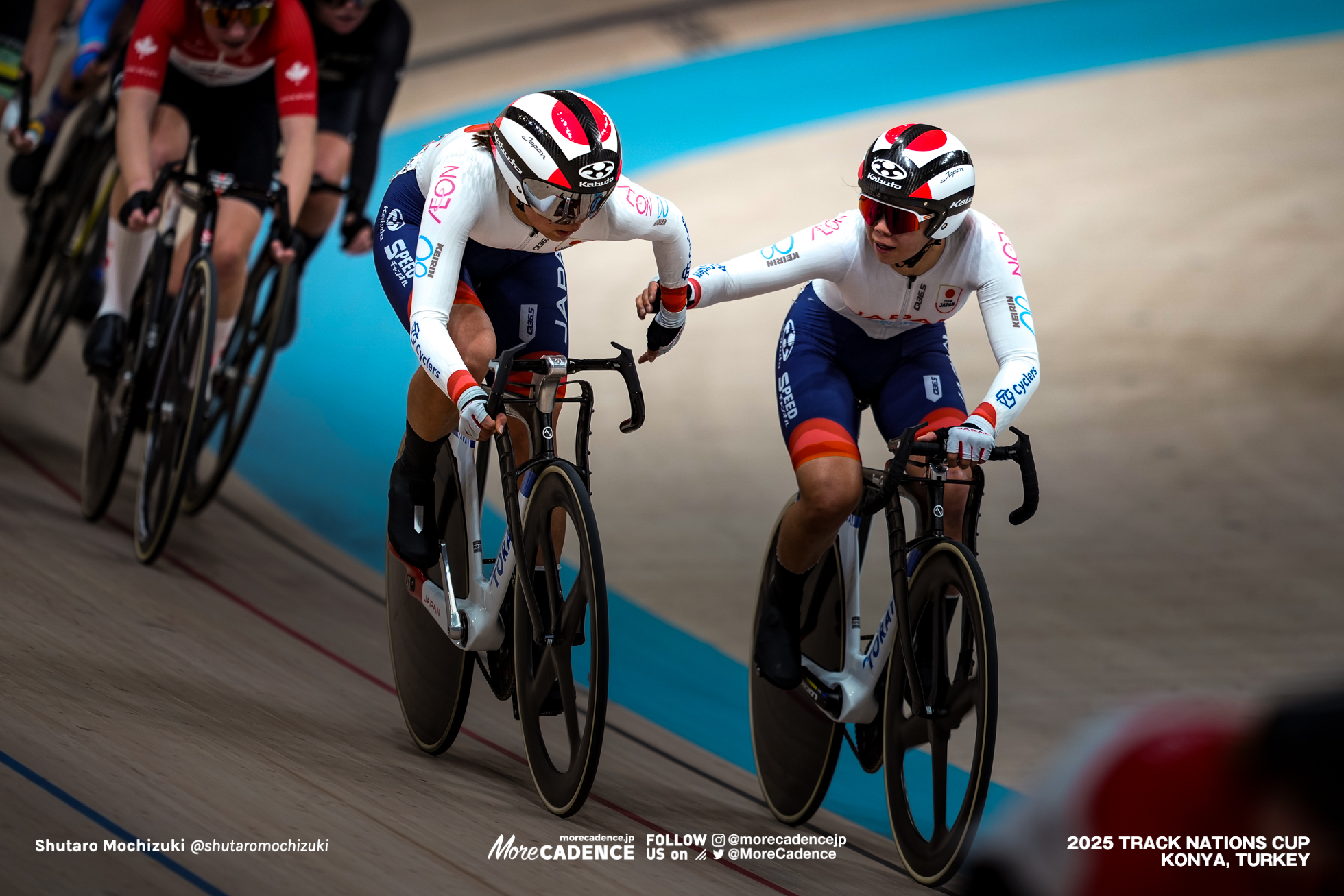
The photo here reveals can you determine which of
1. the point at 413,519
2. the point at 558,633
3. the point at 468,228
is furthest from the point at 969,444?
the point at 413,519

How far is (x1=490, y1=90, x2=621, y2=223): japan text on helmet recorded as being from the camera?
2.92m

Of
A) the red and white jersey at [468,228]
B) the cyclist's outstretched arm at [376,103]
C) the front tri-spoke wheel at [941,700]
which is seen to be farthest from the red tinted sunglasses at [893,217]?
the cyclist's outstretched arm at [376,103]

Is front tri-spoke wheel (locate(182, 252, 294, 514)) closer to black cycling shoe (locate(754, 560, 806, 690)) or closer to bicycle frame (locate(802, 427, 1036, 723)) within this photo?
black cycling shoe (locate(754, 560, 806, 690))

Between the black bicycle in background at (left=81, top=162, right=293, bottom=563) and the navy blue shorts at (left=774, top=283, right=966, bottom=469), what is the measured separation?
1.75 metres

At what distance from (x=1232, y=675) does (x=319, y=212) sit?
343cm

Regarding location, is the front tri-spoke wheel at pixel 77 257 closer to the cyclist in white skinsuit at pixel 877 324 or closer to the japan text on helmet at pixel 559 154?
the japan text on helmet at pixel 559 154

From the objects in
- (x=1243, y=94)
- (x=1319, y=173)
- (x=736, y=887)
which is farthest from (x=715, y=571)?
(x=1243, y=94)

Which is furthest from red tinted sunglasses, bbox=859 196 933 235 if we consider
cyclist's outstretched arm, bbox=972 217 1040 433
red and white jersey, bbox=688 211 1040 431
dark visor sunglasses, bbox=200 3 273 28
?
dark visor sunglasses, bbox=200 3 273 28

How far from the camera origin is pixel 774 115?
11.3 metres

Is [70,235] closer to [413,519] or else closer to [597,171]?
[413,519]

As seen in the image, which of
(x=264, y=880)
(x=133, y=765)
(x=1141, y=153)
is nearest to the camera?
(x=264, y=880)

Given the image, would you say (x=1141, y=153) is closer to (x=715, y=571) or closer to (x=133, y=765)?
(x=715, y=571)

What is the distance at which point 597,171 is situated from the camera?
9.61ft

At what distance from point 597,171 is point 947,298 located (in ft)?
2.78
